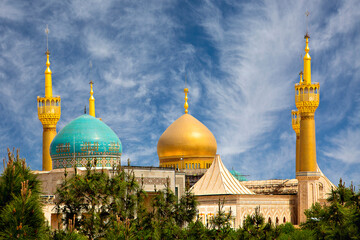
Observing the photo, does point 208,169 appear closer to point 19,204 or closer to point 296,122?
point 296,122

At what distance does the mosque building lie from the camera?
26.6 metres

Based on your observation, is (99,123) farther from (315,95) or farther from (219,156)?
(315,95)

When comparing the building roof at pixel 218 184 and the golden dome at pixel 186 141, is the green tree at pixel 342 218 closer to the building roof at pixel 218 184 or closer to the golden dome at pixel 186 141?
the building roof at pixel 218 184

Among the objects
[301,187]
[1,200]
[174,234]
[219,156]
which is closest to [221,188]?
[219,156]

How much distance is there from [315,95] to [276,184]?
6.73m

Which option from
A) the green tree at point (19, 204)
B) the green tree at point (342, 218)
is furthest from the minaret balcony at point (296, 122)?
the green tree at point (19, 204)

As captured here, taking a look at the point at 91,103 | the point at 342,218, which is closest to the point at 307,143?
the point at 91,103

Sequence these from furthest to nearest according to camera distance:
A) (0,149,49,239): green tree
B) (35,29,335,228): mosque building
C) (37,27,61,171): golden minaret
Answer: (37,27,61,171): golden minaret
(35,29,335,228): mosque building
(0,149,49,239): green tree

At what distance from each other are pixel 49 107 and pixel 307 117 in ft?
49.2

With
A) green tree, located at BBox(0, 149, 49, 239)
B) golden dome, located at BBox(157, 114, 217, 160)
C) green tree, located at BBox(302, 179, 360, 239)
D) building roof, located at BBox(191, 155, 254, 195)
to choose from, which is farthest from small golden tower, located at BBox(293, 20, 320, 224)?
green tree, located at BBox(0, 149, 49, 239)

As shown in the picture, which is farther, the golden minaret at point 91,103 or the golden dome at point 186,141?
the golden minaret at point 91,103

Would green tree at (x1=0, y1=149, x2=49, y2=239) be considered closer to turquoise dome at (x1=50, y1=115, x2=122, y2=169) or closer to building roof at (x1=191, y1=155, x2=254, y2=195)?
turquoise dome at (x1=50, y1=115, x2=122, y2=169)

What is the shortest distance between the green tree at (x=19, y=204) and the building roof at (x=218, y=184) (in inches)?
887

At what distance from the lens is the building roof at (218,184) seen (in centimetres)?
2894
